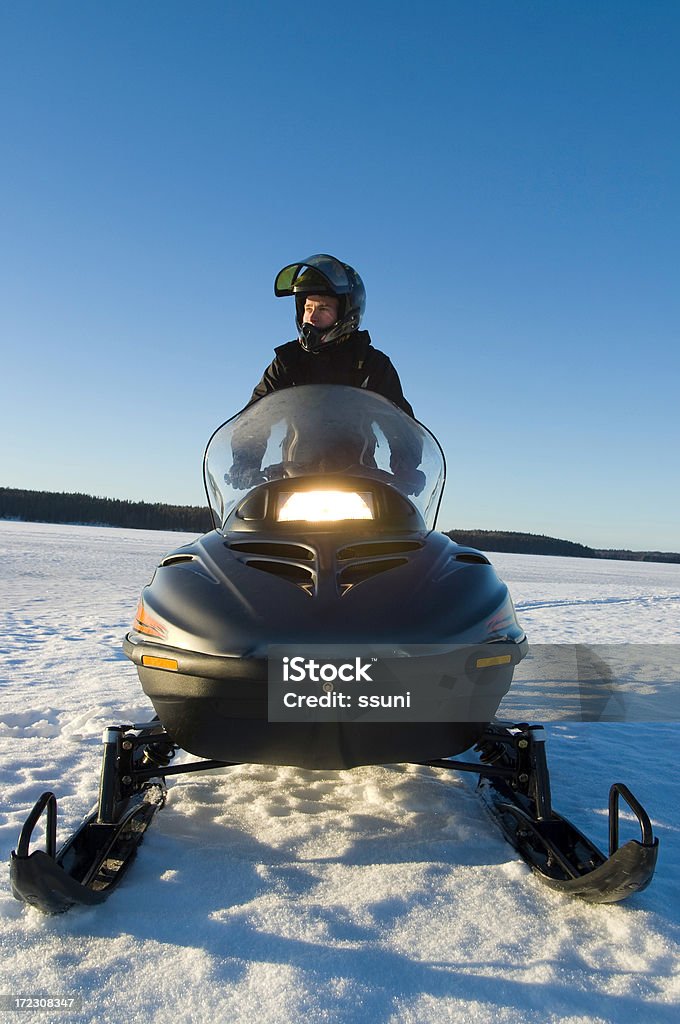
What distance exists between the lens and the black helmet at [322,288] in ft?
12.7

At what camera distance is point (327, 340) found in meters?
4.01

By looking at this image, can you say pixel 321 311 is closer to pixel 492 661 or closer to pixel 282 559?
pixel 282 559

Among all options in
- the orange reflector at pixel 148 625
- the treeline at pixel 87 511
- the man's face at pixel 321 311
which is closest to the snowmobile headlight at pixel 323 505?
the orange reflector at pixel 148 625

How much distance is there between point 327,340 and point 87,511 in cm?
7905

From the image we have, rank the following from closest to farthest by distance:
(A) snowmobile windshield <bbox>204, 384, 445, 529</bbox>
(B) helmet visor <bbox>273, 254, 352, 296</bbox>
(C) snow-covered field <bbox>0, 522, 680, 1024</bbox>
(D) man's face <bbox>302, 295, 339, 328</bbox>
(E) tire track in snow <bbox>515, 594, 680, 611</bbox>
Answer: (C) snow-covered field <bbox>0, 522, 680, 1024</bbox>
(A) snowmobile windshield <bbox>204, 384, 445, 529</bbox>
(B) helmet visor <bbox>273, 254, 352, 296</bbox>
(D) man's face <bbox>302, 295, 339, 328</bbox>
(E) tire track in snow <bbox>515, 594, 680, 611</bbox>

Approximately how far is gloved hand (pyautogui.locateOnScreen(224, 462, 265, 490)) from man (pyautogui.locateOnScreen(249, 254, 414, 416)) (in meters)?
1.01

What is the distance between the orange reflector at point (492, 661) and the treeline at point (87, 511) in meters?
68.6

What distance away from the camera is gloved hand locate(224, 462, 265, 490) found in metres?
3.06

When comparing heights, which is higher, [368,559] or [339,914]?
[368,559]

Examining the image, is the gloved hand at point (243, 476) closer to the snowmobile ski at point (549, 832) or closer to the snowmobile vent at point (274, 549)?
the snowmobile vent at point (274, 549)

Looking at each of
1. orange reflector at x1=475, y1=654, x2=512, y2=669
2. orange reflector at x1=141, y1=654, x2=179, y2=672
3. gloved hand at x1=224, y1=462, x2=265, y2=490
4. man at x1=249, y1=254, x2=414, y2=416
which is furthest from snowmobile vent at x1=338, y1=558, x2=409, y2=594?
man at x1=249, y1=254, x2=414, y2=416

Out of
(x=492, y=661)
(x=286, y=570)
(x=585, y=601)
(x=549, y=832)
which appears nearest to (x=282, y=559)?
(x=286, y=570)

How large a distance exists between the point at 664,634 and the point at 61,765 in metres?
8.09

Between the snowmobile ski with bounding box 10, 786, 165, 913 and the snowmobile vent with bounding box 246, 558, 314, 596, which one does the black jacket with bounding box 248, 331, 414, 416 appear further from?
the snowmobile ski with bounding box 10, 786, 165, 913
